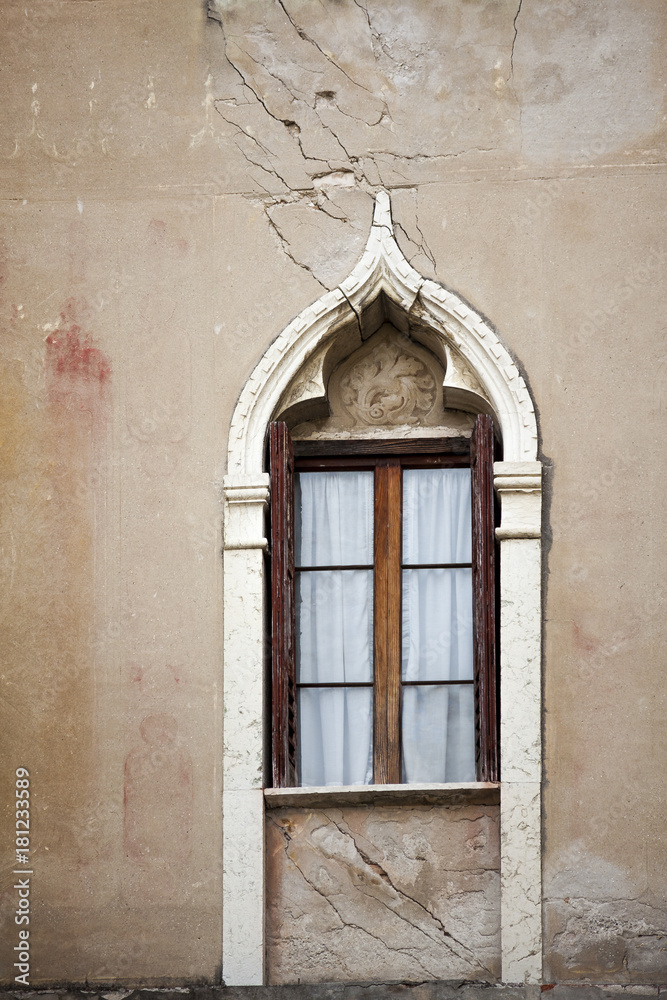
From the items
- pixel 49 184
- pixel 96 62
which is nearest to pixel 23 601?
pixel 49 184

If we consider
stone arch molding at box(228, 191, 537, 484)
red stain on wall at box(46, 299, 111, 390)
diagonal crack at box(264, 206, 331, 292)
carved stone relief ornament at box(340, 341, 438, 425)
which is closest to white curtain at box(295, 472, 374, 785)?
carved stone relief ornament at box(340, 341, 438, 425)

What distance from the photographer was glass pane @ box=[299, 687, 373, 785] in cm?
622

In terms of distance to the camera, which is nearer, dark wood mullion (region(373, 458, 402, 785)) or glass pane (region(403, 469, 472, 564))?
dark wood mullion (region(373, 458, 402, 785))

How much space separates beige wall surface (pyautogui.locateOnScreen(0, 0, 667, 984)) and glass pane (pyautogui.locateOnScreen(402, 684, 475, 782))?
0.48 metres

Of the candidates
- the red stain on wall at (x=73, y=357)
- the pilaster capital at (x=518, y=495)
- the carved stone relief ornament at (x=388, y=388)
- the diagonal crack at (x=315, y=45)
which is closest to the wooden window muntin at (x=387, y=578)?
the carved stone relief ornament at (x=388, y=388)

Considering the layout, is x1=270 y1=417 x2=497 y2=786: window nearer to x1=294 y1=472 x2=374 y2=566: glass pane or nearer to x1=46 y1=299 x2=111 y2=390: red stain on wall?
x1=294 y1=472 x2=374 y2=566: glass pane

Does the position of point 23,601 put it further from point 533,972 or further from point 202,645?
point 533,972

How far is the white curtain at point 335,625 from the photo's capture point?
6238 mm

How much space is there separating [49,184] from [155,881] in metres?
3.20

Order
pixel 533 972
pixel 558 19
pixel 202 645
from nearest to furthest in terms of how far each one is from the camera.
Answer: pixel 533 972
pixel 202 645
pixel 558 19

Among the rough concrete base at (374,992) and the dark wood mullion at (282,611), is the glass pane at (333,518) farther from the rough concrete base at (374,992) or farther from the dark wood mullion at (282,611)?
the rough concrete base at (374,992)

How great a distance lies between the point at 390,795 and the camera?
230 inches

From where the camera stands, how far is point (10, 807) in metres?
5.98

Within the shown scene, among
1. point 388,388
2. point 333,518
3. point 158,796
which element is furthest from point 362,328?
point 158,796
